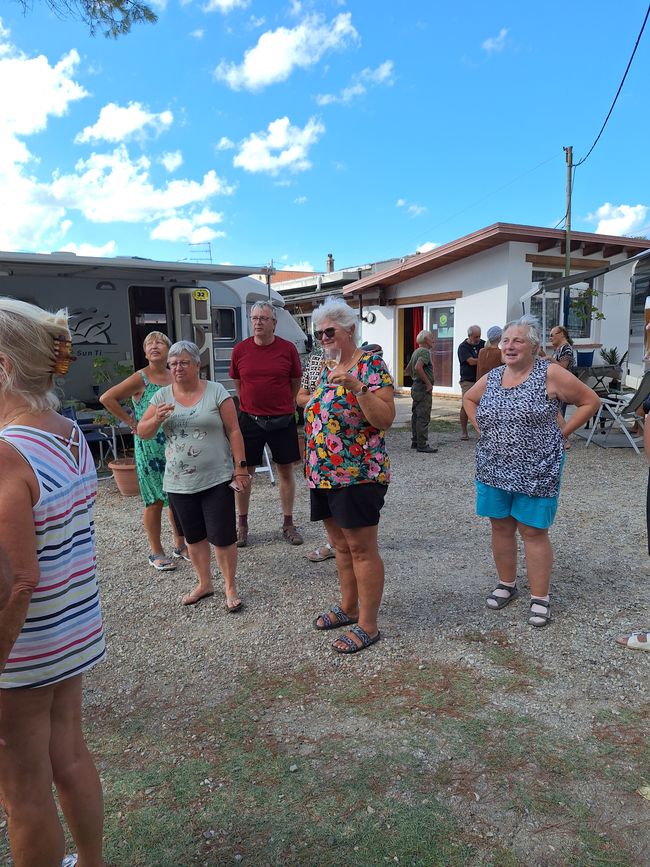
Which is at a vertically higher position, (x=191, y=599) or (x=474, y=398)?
(x=474, y=398)

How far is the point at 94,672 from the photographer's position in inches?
110

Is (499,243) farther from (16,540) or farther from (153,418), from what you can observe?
(16,540)

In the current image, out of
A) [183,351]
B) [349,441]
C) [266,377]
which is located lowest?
[349,441]

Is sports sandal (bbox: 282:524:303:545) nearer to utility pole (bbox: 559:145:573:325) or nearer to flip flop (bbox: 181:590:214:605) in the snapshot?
flip flop (bbox: 181:590:214:605)

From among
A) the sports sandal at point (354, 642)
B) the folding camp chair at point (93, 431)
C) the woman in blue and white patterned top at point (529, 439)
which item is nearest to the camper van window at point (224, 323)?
the folding camp chair at point (93, 431)

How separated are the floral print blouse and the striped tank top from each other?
1.41 meters

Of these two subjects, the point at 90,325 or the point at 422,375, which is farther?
the point at 90,325

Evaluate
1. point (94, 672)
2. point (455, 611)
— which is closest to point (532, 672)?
point (455, 611)

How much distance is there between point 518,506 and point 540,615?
23.7 inches

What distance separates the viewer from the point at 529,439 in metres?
3.03

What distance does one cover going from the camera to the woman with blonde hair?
3.98ft

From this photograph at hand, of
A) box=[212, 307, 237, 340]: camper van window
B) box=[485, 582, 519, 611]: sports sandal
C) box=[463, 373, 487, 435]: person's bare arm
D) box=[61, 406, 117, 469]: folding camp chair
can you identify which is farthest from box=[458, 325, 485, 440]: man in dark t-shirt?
box=[485, 582, 519, 611]: sports sandal

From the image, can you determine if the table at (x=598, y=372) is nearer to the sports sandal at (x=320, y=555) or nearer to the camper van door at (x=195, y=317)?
the camper van door at (x=195, y=317)

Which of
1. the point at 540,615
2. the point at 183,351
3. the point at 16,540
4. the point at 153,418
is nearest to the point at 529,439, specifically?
the point at 540,615
